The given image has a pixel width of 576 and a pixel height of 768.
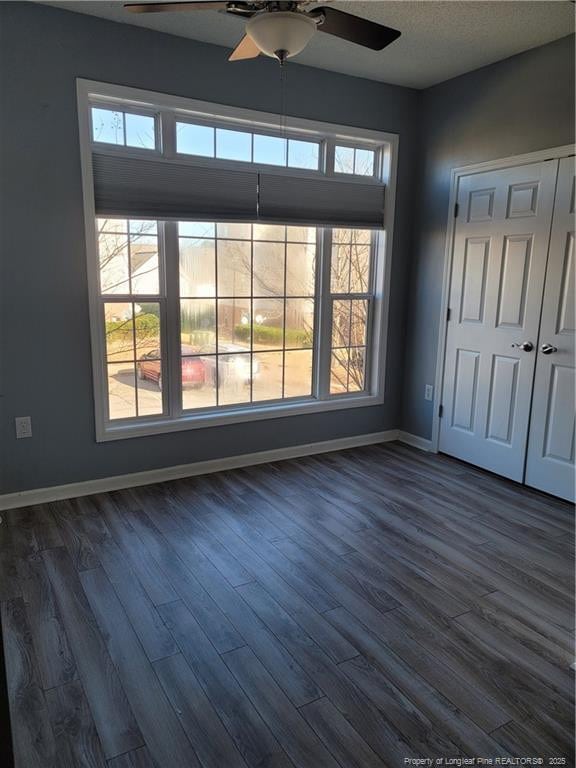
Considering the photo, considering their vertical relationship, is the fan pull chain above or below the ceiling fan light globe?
above

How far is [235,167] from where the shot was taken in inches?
138

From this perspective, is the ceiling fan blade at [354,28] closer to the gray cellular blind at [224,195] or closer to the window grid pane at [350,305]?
the gray cellular blind at [224,195]

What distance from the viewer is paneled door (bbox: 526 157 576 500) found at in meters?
3.19

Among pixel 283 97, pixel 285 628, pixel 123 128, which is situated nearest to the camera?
pixel 285 628

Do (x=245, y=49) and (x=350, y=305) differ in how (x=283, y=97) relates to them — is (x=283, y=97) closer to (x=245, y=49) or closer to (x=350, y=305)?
(x=245, y=49)

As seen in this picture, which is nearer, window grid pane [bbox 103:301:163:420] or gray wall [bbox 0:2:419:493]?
gray wall [bbox 0:2:419:493]

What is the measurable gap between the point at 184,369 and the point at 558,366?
2466 mm

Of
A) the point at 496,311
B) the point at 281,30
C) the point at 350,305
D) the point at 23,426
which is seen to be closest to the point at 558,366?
the point at 496,311

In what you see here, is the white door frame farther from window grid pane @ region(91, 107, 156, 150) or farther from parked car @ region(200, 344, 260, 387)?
window grid pane @ region(91, 107, 156, 150)

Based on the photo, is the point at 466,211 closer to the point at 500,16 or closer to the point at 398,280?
the point at 398,280

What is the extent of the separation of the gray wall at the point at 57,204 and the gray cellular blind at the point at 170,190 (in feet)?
0.55

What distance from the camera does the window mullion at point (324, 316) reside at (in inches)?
158

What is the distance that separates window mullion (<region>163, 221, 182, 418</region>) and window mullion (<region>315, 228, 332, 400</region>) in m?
1.16

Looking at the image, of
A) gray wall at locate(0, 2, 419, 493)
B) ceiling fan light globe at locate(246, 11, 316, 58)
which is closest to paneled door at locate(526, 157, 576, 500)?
gray wall at locate(0, 2, 419, 493)
